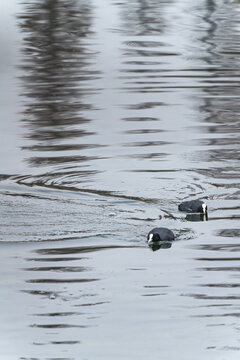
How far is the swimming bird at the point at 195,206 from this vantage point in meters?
12.7

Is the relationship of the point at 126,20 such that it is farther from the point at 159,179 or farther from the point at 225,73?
the point at 159,179

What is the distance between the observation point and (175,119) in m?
17.5

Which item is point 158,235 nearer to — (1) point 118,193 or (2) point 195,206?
(2) point 195,206

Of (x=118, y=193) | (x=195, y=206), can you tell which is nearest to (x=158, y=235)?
(x=195, y=206)

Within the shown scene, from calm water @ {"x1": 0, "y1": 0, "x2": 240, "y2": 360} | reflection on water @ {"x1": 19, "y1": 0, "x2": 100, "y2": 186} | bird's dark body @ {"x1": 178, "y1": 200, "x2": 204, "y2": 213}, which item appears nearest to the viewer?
calm water @ {"x1": 0, "y1": 0, "x2": 240, "y2": 360}

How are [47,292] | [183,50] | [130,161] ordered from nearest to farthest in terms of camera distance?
[47,292]
[130,161]
[183,50]

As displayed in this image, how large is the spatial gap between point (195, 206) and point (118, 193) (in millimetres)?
1320

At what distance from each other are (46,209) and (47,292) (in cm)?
251

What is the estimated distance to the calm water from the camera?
31.9 ft

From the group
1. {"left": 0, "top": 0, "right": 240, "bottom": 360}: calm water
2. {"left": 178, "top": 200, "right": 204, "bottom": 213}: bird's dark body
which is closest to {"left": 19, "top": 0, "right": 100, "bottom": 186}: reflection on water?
{"left": 0, "top": 0, "right": 240, "bottom": 360}: calm water

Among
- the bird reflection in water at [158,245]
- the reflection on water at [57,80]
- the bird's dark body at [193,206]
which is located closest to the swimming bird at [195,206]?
the bird's dark body at [193,206]

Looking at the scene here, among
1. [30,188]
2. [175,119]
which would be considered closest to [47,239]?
[30,188]

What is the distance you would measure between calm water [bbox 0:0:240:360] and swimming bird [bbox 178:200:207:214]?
12 centimetres

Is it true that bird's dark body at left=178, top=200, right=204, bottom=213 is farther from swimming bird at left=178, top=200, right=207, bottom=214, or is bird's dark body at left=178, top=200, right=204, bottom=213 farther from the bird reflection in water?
the bird reflection in water
